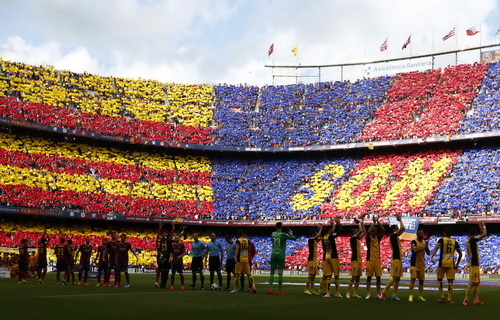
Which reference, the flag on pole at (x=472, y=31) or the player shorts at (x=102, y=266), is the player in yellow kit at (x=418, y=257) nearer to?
the player shorts at (x=102, y=266)

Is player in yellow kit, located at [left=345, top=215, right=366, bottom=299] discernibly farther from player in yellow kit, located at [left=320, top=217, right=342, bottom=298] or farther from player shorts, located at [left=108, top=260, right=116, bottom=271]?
player shorts, located at [left=108, top=260, right=116, bottom=271]

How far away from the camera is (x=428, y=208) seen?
49.3m

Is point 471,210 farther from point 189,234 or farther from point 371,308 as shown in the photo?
point 371,308

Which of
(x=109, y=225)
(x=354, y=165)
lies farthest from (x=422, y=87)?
(x=109, y=225)

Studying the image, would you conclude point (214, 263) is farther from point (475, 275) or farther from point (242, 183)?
point (242, 183)

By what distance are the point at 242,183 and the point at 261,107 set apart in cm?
1184

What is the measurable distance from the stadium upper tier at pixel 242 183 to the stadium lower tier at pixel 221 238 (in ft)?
7.48

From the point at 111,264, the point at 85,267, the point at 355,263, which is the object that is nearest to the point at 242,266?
the point at 355,263

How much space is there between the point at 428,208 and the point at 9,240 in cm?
3503

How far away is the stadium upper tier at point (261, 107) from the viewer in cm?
5706

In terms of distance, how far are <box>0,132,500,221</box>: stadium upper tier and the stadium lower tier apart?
2281 mm

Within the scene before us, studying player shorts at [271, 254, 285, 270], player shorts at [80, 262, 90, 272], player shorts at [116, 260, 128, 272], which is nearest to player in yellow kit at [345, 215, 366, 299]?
player shorts at [271, 254, 285, 270]

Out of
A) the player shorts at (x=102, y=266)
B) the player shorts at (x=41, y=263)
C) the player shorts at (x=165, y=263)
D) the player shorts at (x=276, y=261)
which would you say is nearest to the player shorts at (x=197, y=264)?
the player shorts at (x=165, y=263)

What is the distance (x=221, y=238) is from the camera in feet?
191
